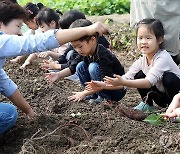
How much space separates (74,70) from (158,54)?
35.5 inches

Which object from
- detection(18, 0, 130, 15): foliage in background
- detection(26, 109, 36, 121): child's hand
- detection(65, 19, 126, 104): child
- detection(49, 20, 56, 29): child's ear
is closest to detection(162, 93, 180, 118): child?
detection(65, 19, 126, 104): child

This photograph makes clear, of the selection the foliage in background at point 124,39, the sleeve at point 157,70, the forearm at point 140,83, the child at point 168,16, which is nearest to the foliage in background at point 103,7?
the foliage in background at point 124,39

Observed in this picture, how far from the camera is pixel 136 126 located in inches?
141

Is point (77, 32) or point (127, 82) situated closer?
point (77, 32)

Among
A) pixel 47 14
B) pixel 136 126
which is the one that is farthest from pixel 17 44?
pixel 47 14

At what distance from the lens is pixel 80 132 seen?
141 inches

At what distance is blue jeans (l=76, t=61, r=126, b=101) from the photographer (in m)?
4.34

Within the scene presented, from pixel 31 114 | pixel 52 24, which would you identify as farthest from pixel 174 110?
pixel 52 24

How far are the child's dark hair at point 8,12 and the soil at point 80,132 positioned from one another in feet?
2.73

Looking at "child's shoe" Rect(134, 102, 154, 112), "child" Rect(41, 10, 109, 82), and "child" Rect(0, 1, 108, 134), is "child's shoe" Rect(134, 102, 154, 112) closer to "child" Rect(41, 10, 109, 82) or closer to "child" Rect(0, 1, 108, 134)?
"child" Rect(41, 10, 109, 82)

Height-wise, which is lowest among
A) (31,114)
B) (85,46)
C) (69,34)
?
(31,114)

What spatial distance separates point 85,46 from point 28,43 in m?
0.91

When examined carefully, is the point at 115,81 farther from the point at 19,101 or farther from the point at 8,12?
the point at 8,12

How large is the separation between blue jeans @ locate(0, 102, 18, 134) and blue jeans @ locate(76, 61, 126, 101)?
0.92 meters
